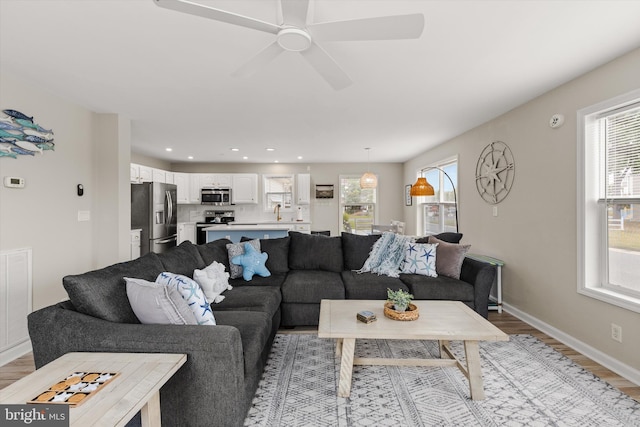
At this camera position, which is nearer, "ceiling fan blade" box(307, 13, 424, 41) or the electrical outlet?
"ceiling fan blade" box(307, 13, 424, 41)

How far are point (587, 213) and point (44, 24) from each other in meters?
4.33

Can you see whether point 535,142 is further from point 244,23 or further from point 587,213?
point 244,23

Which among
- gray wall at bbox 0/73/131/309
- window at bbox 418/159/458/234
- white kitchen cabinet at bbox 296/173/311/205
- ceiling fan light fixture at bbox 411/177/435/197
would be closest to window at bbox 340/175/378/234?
white kitchen cabinet at bbox 296/173/311/205

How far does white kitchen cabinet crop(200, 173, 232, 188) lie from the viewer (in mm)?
7426

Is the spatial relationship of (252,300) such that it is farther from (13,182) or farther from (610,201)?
(610,201)

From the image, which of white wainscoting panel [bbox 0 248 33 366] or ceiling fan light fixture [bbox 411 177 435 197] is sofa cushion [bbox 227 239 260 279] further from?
ceiling fan light fixture [bbox 411 177 435 197]

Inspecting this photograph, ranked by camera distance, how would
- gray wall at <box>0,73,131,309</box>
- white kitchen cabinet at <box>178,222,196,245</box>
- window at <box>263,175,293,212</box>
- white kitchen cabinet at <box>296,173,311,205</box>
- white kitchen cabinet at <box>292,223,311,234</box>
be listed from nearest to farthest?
gray wall at <box>0,73,131,309</box> → white kitchen cabinet at <box>292,223,311,234</box> → white kitchen cabinet at <box>178,222,196,245</box> → white kitchen cabinet at <box>296,173,311,205</box> → window at <box>263,175,293,212</box>

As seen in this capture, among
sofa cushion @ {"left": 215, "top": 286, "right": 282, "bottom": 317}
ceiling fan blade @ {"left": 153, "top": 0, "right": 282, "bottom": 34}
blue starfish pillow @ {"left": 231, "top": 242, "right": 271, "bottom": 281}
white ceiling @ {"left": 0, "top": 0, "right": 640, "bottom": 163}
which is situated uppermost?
white ceiling @ {"left": 0, "top": 0, "right": 640, "bottom": 163}

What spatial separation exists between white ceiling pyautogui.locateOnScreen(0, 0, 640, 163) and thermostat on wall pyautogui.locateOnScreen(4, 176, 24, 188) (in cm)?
92

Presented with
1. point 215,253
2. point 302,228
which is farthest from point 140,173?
point 215,253

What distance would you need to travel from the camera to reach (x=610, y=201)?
2.54 m

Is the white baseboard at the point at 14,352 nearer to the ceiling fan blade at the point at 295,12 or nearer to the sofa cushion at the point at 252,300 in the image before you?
the sofa cushion at the point at 252,300

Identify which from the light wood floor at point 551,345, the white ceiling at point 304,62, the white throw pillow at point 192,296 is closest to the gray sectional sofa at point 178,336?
the white throw pillow at point 192,296

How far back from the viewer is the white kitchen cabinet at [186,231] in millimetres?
6965
